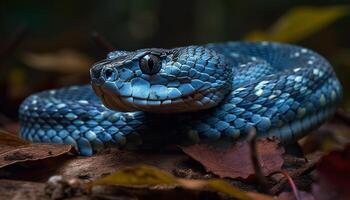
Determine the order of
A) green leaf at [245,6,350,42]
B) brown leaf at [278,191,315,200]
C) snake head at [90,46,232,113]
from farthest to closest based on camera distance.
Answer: green leaf at [245,6,350,42] → snake head at [90,46,232,113] → brown leaf at [278,191,315,200]

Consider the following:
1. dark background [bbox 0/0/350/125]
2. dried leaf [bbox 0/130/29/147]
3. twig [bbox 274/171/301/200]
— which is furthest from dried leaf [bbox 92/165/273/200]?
dark background [bbox 0/0/350/125]

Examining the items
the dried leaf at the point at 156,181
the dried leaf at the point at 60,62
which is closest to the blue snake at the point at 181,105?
the dried leaf at the point at 156,181

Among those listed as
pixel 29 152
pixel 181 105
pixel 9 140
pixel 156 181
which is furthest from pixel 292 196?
pixel 9 140

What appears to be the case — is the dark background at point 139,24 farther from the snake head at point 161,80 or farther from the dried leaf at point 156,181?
the dried leaf at point 156,181

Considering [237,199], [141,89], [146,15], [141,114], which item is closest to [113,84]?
[141,89]

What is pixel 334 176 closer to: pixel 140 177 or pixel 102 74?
pixel 140 177

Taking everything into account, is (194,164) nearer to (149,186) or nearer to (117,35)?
(149,186)

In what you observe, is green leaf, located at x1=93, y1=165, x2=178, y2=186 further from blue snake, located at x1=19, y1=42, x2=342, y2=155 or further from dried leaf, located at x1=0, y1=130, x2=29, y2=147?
dried leaf, located at x1=0, y1=130, x2=29, y2=147
